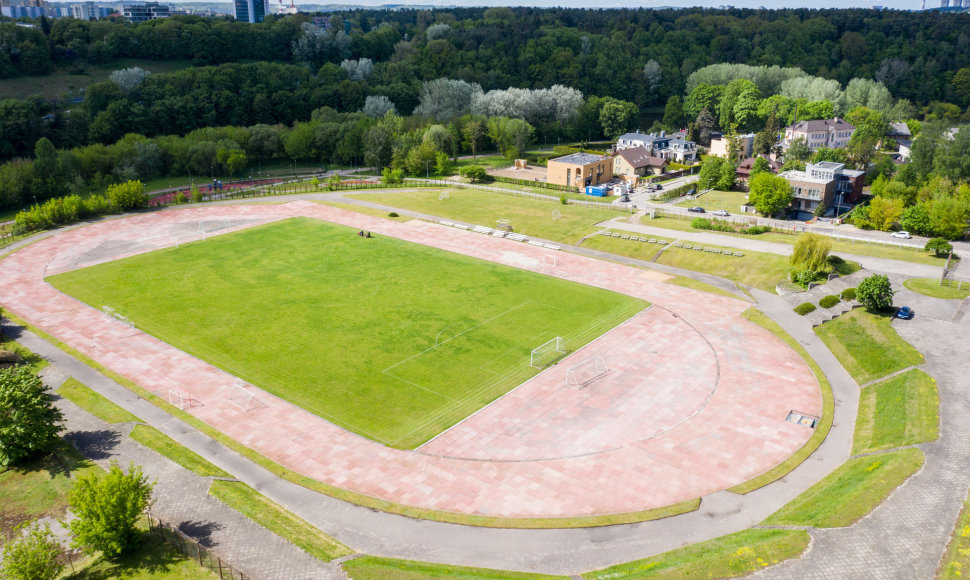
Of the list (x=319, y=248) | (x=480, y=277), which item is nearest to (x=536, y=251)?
(x=480, y=277)

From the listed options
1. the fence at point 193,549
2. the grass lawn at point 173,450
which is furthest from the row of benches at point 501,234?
the fence at point 193,549

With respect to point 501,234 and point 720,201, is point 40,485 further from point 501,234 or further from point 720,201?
point 720,201

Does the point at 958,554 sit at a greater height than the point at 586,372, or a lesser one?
greater

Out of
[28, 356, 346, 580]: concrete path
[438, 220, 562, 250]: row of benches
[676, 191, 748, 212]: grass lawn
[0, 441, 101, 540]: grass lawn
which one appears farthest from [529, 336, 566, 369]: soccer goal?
[676, 191, 748, 212]: grass lawn

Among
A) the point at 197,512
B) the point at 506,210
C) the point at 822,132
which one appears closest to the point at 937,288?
the point at 506,210

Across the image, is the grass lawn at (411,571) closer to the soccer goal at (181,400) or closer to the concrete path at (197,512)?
the concrete path at (197,512)

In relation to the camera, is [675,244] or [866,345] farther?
[675,244]

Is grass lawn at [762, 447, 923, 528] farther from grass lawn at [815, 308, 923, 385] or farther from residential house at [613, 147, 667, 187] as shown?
residential house at [613, 147, 667, 187]
